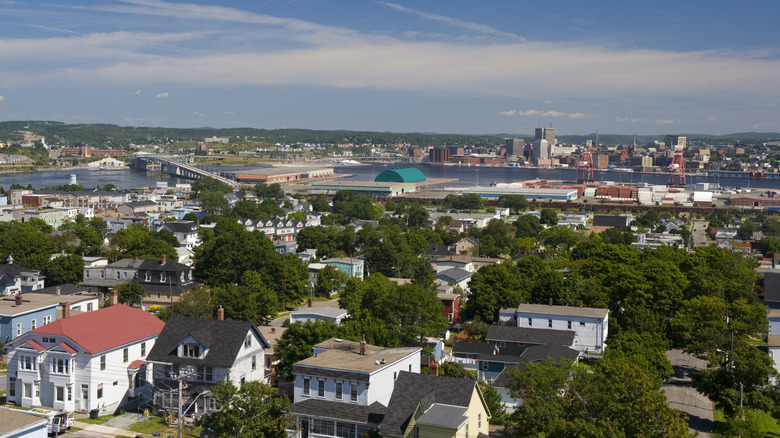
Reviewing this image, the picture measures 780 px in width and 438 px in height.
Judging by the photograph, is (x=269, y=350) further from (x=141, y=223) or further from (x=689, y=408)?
(x=141, y=223)

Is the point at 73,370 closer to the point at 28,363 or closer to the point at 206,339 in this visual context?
the point at 28,363

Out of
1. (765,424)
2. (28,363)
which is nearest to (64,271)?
(28,363)

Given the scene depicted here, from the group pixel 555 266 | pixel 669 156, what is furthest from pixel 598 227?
pixel 669 156

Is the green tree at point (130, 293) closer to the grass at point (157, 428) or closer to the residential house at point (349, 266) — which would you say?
the residential house at point (349, 266)

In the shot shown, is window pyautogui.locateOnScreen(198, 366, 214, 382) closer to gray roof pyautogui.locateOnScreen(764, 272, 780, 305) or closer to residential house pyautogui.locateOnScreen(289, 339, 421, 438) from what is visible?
residential house pyautogui.locateOnScreen(289, 339, 421, 438)

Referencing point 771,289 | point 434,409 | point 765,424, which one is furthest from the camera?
point 771,289

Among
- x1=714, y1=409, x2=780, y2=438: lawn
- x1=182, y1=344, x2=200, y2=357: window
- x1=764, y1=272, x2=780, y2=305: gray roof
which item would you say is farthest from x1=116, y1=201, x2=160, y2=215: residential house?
x1=714, y1=409, x2=780, y2=438: lawn

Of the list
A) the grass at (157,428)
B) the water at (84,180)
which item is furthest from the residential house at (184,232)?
the water at (84,180)
